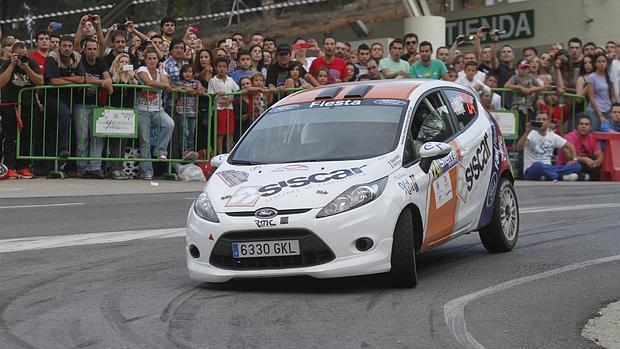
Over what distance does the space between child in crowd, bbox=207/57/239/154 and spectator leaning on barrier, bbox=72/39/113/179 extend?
1.97 metres

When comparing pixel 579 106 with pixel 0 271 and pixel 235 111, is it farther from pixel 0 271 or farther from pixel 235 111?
pixel 0 271

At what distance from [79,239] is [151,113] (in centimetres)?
749

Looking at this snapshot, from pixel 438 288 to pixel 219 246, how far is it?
1714 millimetres

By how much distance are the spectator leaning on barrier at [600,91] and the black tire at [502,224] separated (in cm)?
1183

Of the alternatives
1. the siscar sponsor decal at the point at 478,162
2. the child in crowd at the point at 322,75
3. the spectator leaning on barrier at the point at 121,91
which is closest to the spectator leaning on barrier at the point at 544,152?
the child in crowd at the point at 322,75

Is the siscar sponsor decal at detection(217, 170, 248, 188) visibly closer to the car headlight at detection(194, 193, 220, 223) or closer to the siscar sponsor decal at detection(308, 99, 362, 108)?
the car headlight at detection(194, 193, 220, 223)

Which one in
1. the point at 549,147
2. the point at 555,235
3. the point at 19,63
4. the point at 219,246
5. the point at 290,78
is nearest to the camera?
the point at 219,246

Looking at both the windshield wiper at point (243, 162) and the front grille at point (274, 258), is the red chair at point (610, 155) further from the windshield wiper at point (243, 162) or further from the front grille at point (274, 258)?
the front grille at point (274, 258)

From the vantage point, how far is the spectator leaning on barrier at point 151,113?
18.3 meters

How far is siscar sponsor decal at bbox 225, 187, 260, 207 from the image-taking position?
7.99 meters

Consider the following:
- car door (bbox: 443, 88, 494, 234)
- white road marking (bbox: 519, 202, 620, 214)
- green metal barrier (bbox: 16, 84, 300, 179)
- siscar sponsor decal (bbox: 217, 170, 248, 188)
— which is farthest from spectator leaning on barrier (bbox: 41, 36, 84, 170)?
siscar sponsor decal (bbox: 217, 170, 248, 188)

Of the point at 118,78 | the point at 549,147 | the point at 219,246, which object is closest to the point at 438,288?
the point at 219,246

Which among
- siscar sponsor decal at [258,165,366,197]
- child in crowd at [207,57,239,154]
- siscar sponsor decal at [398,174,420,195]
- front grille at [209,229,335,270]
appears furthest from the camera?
child in crowd at [207,57,239,154]

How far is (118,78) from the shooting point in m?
18.2
